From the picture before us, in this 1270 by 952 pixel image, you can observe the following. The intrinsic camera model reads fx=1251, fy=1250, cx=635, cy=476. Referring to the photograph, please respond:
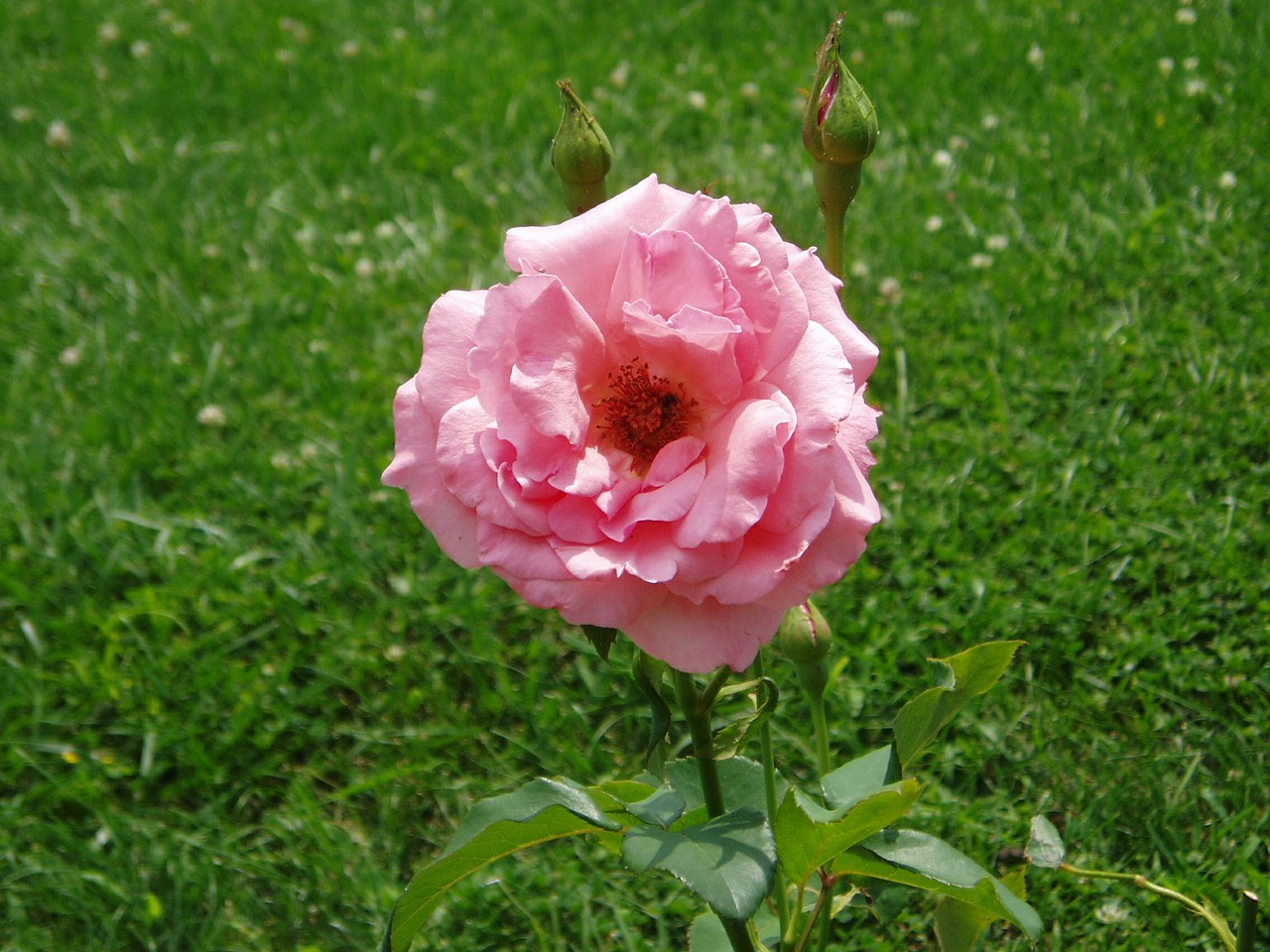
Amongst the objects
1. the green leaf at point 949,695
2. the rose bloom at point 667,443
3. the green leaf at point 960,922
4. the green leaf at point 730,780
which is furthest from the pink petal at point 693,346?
the green leaf at point 960,922

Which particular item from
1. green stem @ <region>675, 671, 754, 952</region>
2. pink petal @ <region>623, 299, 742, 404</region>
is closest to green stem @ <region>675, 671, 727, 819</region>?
green stem @ <region>675, 671, 754, 952</region>

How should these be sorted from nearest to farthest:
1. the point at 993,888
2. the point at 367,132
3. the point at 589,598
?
the point at 589,598 → the point at 993,888 → the point at 367,132

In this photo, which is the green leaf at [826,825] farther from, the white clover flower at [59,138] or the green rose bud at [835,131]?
the white clover flower at [59,138]

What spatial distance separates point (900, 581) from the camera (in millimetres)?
2117

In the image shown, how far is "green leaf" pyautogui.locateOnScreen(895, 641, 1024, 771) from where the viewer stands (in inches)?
43.8

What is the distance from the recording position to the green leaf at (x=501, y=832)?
1.05 meters

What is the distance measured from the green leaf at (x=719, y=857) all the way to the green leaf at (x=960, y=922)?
36cm

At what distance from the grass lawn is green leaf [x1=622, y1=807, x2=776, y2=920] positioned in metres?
0.74

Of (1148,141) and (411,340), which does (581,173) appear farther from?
(1148,141)

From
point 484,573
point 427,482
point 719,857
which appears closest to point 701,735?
point 719,857

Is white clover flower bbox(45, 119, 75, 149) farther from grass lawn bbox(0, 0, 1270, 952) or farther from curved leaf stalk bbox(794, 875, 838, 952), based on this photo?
curved leaf stalk bbox(794, 875, 838, 952)

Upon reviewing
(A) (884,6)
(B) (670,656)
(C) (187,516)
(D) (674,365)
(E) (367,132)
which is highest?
(D) (674,365)

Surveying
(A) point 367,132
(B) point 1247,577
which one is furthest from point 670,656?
(A) point 367,132

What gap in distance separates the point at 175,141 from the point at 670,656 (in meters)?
3.23
